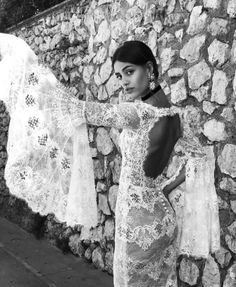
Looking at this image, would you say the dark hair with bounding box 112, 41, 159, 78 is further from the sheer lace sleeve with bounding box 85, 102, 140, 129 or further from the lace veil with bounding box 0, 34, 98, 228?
the lace veil with bounding box 0, 34, 98, 228

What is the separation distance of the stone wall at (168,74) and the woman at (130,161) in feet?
3.15

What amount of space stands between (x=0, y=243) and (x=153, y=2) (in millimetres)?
3359

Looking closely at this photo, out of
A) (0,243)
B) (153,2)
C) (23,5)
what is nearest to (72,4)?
(153,2)

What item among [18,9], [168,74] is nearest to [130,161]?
[168,74]

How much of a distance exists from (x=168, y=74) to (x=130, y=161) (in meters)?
1.67

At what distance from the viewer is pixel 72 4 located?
5613 millimetres

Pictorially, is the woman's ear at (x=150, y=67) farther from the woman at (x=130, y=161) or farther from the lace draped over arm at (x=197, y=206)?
the lace draped over arm at (x=197, y=206)

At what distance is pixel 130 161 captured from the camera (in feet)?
8.05

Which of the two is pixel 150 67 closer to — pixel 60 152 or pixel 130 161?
pixel 130 161

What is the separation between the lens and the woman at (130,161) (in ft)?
7.79

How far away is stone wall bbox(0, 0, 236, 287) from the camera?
3395 millimetres

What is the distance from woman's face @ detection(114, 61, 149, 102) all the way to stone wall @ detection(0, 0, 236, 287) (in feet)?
3.56

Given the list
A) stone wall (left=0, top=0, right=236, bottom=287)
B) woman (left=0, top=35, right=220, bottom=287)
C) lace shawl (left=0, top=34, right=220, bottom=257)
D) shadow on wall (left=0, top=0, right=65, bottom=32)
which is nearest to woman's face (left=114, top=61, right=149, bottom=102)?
woman (left=0, top=35, right=220, bottom=287)

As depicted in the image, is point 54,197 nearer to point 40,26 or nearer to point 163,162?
point 163,162
